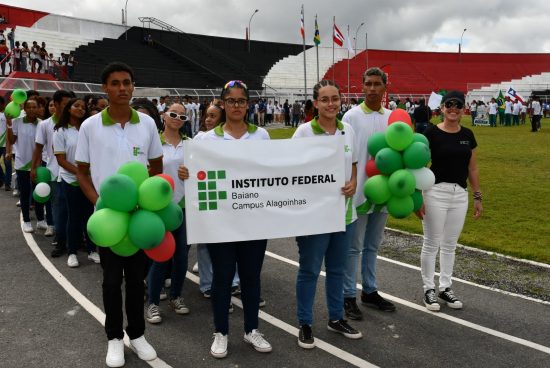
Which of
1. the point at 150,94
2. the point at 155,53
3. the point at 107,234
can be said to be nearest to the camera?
the point at 107,234

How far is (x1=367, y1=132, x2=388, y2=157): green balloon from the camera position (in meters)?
4.28

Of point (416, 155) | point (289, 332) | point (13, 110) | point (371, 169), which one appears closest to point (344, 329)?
point (289, 332)

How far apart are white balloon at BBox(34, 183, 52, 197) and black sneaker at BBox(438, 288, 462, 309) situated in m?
5.56

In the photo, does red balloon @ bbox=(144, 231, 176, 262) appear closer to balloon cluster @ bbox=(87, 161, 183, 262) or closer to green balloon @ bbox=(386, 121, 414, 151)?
balloon cluster @ bbox=(87, 161, 183, 262)

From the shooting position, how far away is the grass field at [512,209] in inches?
272

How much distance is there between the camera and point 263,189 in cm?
384

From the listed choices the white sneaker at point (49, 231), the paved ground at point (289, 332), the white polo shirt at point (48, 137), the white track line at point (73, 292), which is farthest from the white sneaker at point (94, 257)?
the white sneaker at point (49, 231)

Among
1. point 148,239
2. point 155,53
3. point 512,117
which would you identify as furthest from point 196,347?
point 155,53

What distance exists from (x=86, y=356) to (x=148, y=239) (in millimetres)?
1293

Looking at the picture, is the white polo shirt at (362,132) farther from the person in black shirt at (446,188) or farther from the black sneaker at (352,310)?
the black sneaker at (352,310)

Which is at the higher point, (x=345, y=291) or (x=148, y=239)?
(x=148, y=239)

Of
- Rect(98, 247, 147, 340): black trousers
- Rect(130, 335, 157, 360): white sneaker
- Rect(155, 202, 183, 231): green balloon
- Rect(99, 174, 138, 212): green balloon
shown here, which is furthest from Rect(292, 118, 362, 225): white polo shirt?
Rect(130, 335, 157, 360): white sneaker

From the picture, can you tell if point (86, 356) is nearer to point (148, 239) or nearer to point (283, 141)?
point (148, 239)

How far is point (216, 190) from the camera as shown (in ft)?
12.3
